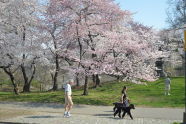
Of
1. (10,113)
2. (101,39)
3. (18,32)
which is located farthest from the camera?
(18,32)

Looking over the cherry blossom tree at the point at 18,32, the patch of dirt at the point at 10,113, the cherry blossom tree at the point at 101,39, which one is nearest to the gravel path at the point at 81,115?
the patch of dirt at the point at 10,113

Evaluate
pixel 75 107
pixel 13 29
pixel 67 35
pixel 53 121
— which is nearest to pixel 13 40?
pixel 13 29

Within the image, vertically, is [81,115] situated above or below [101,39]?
below

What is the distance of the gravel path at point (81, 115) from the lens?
1426cm

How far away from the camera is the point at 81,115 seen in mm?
16203

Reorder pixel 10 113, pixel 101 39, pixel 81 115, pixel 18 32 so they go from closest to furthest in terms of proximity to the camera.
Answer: pixel 10 113, pixel 81 115, pixel 101 39, pixel 18 32

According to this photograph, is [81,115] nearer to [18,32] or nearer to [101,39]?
[101,39]

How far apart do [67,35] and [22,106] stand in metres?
7.10

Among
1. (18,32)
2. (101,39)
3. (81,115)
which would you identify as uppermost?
(18,32)

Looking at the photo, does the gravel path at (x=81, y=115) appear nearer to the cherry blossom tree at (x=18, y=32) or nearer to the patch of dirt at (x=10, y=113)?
the patch of dirt at (x=10, y=113)

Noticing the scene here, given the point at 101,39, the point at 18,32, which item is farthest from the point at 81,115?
the point at 18,32

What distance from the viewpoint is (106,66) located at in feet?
74.4

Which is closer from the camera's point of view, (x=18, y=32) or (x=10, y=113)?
(x=10, y=113)

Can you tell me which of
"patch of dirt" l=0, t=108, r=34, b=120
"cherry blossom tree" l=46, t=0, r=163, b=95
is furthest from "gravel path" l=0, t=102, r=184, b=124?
"cherry blossom tree" l=46, t=0, r=163, b=95
